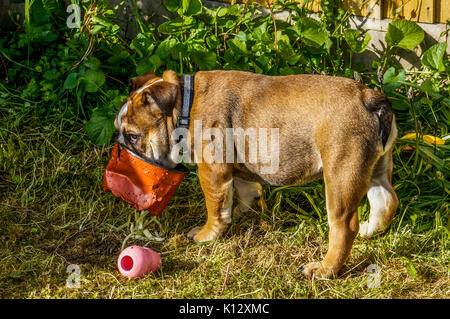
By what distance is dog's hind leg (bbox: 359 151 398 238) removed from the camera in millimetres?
3973

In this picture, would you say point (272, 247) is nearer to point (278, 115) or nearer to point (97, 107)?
point (278, 115)

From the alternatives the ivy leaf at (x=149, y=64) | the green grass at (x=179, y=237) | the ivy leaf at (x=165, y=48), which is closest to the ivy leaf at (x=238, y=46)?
the ivy leaf at (x=165, y=48)

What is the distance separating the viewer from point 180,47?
15.8 ft

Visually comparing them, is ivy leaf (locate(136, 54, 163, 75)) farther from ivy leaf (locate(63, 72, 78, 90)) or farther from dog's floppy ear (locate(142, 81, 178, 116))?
dog's floppy ear (locate(142, 81, 178, 116))

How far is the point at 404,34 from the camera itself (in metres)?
5.14

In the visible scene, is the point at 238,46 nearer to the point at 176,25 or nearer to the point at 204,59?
the point at 204,59

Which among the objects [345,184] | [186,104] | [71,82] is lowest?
[345,184]

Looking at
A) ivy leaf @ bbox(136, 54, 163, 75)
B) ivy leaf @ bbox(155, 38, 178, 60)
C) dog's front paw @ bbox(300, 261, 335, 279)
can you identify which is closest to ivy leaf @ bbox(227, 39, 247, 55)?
ivy leaf @ bbox(155, 38, 178, 60)

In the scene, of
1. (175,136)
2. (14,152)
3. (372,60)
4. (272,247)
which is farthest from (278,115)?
(14,152)

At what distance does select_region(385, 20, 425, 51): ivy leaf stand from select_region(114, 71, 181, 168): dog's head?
227cm

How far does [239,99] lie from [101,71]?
171cm

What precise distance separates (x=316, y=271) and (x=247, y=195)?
3.21ft

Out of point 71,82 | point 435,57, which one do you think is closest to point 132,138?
point 71,82

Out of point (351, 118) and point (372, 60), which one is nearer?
point (351, 118)
